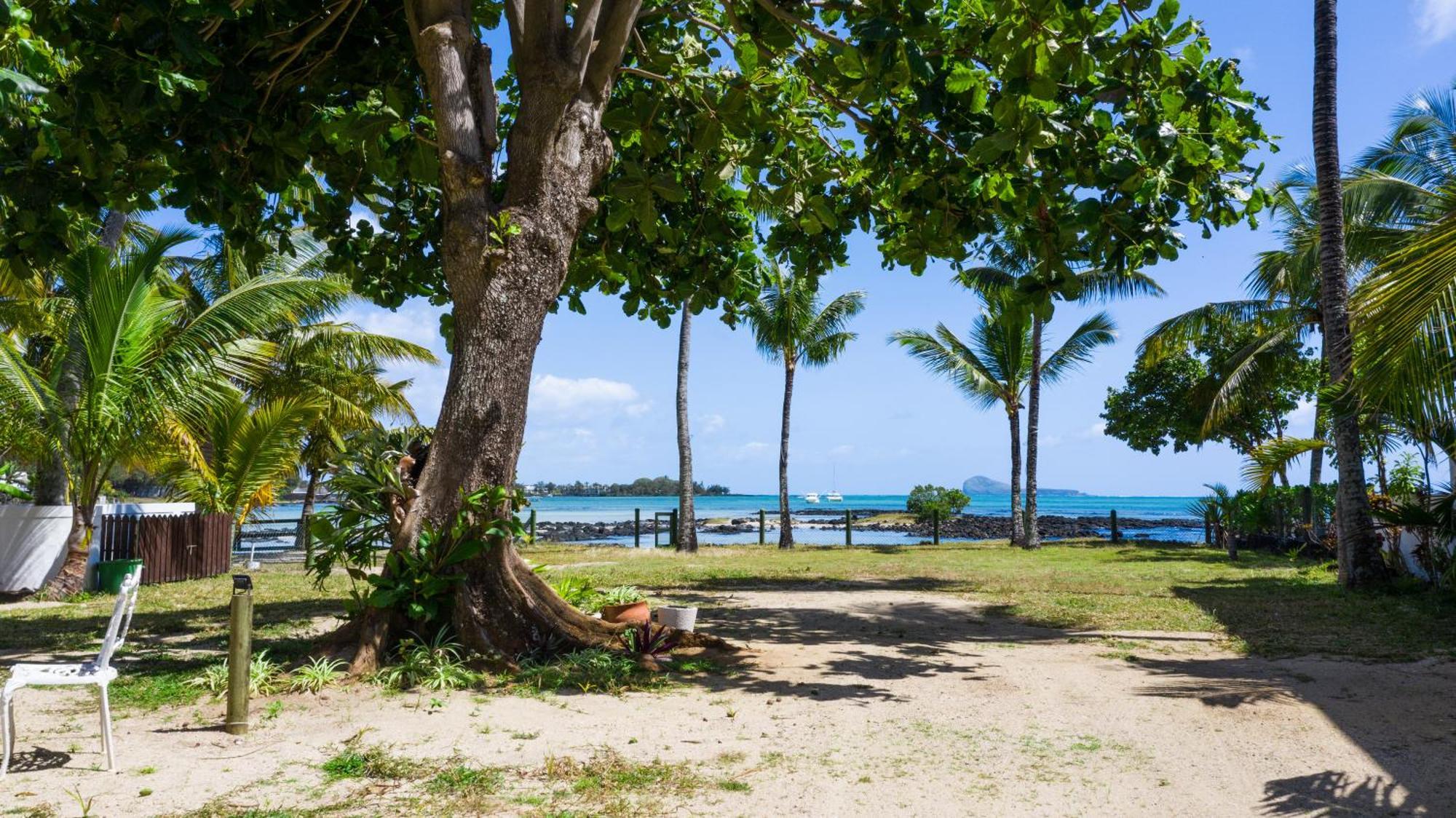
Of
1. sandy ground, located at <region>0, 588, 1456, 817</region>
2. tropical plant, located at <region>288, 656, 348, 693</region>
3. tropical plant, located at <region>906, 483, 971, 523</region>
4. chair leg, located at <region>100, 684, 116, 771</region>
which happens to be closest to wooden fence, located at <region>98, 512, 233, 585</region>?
tropical plant, located at <region>288, 656, 348, 693</region>

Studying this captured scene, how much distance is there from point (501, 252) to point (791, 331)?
60.5 feet

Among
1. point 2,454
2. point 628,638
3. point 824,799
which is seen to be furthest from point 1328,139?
point 2,454

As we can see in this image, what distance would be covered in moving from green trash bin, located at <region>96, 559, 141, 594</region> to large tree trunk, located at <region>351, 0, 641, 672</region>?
7736 millimetres

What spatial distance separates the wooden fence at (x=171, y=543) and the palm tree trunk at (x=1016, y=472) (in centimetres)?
1847

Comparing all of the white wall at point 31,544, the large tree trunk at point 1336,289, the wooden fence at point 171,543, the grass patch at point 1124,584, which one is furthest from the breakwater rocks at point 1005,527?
the white wall at point 31,544

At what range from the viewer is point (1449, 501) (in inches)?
422

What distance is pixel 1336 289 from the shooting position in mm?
11781

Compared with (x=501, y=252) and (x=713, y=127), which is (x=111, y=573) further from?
(x=713, y=127)

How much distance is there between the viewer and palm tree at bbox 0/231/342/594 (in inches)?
440

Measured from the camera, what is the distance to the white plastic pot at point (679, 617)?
763cm

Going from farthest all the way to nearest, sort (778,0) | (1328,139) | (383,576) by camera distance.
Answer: (1328,139) → (778,0) → (383,576)

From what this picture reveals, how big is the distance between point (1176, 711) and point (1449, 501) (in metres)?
7.71

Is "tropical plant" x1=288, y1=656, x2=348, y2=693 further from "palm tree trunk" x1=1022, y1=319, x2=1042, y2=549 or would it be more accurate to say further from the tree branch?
"palm tree trunk" x1=1022, y1=319, x2=1042, y2=549

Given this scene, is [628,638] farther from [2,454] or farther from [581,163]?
[2,454]
